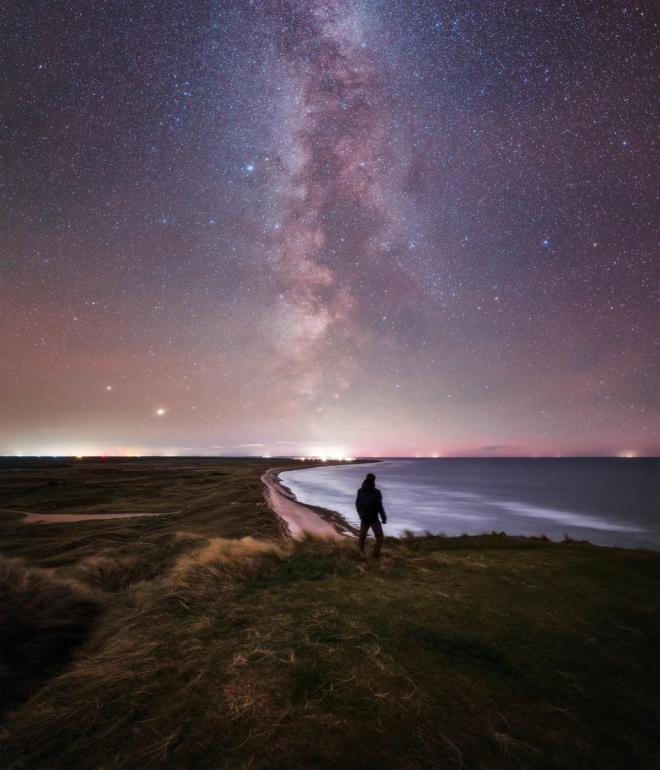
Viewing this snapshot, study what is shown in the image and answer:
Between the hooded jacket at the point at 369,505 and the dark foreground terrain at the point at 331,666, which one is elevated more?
the hooded jacket at the point at 369,505

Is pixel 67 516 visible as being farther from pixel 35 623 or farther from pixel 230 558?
pixel 35 623

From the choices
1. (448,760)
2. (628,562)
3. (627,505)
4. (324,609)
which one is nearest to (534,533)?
(628,562)

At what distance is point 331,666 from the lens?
4.82 meters

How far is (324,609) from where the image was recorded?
6676mm

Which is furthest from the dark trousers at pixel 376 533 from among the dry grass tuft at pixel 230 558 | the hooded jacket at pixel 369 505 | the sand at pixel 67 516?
the sand at pixel 67 516

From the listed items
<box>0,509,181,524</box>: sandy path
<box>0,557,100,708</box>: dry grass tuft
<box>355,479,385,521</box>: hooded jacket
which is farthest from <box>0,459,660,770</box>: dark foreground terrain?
<box>0,509,181,524</box>: sandy path

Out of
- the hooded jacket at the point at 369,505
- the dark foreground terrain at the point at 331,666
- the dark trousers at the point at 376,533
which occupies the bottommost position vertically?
the dark foreground terrain at the point at 331,666

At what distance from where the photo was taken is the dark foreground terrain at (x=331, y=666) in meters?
3.59

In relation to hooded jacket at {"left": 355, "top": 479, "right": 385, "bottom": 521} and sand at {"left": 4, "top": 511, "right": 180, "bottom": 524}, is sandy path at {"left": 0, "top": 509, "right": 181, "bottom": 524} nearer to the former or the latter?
sand at {"left": 4, "top": 511, "right": 180, "bottom": 524}

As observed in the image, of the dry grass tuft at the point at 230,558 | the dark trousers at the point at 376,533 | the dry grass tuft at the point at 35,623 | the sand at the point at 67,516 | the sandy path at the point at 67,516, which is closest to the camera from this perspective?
the dry grass tuft at the point at 35,623

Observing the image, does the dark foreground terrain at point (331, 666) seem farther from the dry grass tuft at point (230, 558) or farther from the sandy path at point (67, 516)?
the sandy path at point (67, 516)

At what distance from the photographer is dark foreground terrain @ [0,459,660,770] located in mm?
3590

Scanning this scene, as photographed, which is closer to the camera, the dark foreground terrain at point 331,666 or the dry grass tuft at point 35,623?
the dark foreground terrain at point 331,666

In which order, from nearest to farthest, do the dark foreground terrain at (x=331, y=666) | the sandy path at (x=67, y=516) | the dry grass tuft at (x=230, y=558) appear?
the dark foreground terrain at (x=331, y=666) → the dry grass tuft at (x=230, y=558) → the sandy path at (x=67, y=516)
